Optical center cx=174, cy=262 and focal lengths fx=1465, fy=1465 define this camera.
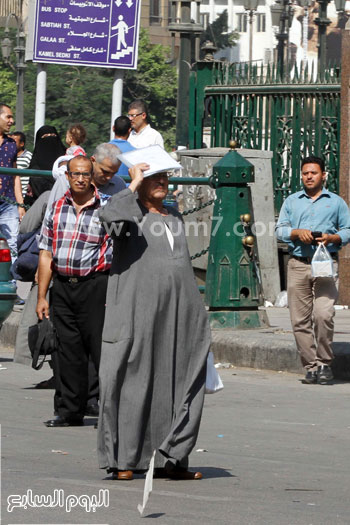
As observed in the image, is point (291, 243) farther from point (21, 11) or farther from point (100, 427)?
point (21, 11)

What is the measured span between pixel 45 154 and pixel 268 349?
3.51 meters

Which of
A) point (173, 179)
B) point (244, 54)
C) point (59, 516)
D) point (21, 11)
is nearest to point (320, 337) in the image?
point (173, 179)

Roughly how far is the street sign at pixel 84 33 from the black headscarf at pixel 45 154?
940cm

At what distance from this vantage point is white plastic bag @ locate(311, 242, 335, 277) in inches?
424

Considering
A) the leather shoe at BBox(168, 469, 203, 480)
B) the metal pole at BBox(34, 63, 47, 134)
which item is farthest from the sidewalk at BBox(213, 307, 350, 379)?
the metal pole at BBox(34, 63, 47, 134)

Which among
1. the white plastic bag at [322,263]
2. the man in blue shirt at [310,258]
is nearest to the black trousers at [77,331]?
the white plastic bag at [322,263]

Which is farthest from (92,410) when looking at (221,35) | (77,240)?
(221,35)

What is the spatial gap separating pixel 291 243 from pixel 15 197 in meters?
4.95

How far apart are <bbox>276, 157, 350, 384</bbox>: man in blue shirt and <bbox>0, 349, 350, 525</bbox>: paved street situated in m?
0.31

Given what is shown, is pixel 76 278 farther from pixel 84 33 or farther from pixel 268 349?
pixel 84 33

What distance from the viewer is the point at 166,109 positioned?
270 feet

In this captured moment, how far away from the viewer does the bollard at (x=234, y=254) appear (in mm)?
12852

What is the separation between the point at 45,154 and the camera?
1412 centimetres

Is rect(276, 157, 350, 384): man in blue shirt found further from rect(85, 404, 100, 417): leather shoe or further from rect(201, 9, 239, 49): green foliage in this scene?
rect(201, 9, 239, 49): green foliage
